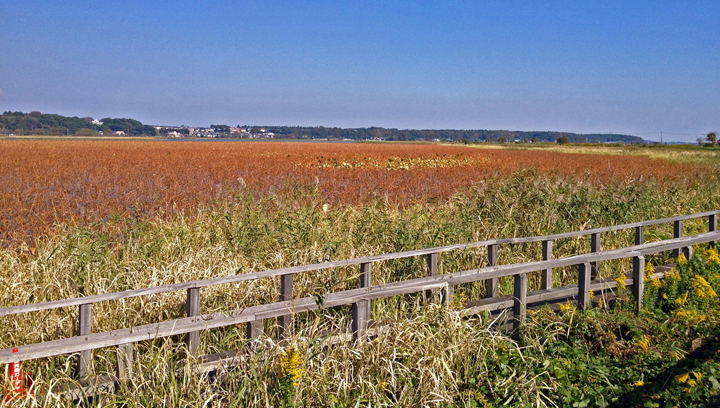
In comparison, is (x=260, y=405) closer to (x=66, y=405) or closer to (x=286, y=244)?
(x=66, y=405)

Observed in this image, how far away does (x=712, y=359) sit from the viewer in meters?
5.12

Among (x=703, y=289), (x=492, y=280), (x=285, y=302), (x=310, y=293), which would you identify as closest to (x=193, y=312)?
(x=285, y=302)

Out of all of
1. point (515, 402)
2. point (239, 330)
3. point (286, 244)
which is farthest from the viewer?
point (286, 244)

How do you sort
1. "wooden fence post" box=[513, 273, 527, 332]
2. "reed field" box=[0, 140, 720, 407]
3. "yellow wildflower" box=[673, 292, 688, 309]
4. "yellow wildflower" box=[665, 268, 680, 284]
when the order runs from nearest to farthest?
"reed field" box=[0, 140, 720, 407]
"wooden fence post" box=[513, 273, 527, 332]
"yellow wildflower" box=[673, 292, 688, 309]
"yellow wildflower" box=[665, 268, 680, 284]

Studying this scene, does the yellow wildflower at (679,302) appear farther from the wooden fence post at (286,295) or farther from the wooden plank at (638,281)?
the wooden fence post at (286,295)

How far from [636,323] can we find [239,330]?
169 inches

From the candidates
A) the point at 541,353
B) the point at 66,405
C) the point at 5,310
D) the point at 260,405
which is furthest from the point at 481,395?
the point at 5,310

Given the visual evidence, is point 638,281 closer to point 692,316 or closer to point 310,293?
point 692,316

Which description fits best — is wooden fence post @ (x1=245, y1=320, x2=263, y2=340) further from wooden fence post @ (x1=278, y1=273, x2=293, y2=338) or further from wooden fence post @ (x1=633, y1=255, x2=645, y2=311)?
wooden fence post @ (x1=633, y1=255, x2=645, y2=311)

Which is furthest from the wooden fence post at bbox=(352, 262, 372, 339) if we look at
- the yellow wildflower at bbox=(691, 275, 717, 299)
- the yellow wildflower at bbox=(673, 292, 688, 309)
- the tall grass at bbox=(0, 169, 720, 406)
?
the yellow wildflower at bbox=(691, 275, 717, 299)

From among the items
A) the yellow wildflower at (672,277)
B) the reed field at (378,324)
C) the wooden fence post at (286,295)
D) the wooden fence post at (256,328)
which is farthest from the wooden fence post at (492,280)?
the wooden fence post at (256,328)

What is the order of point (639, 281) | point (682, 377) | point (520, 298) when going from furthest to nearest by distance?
point (639, 281), point (520, 298), point (682, 377)

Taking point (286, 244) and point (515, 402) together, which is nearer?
point (515, 402)

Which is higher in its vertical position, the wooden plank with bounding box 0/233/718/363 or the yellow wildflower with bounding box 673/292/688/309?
the wooden plank with bounding box 0/233/718/363
